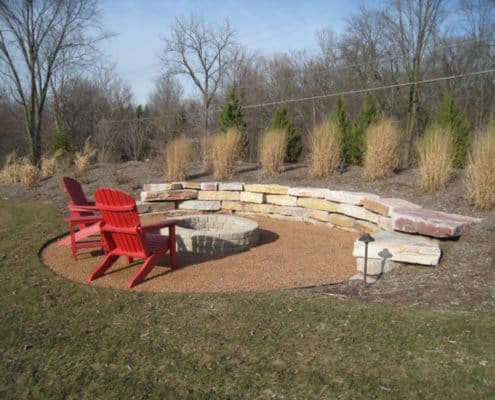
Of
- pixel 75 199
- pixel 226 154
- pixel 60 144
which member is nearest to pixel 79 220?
pixel 75 199

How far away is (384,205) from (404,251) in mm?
1414

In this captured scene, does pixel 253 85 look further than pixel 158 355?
Yes

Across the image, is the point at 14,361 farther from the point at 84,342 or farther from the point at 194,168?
the point at 194,168

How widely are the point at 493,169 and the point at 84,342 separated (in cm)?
442

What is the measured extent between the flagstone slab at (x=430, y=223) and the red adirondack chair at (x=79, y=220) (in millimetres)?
Result: 3177

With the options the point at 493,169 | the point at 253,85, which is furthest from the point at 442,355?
the point at 253,85

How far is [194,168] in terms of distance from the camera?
30.4 ft

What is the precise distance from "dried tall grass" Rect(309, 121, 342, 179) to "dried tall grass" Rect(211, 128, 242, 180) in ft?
5.05

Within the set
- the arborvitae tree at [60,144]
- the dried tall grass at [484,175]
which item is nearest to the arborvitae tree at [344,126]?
the dried tall grass at [484,175]

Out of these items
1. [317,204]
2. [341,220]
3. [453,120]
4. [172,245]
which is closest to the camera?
[172,245]

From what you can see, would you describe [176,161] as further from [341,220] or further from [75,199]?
[341,220]

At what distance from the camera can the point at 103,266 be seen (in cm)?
385

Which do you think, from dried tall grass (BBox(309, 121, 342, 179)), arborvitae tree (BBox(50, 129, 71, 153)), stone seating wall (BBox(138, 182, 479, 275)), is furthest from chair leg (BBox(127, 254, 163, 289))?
arborvitae tree (BBox(50, 129, 71, 153))

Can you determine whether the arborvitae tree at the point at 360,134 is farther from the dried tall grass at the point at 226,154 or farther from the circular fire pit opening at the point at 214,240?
the circular fire pit opening at the point at 214,240
